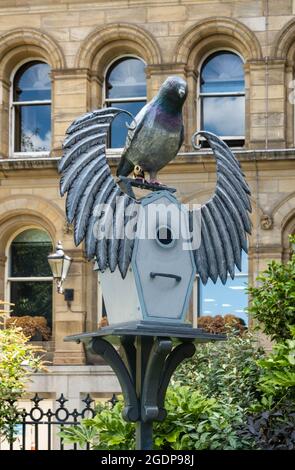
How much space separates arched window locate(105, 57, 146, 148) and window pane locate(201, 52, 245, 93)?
4.66ft

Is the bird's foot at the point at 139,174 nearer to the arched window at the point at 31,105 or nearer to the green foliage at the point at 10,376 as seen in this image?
the green foliage at the point at 10,376

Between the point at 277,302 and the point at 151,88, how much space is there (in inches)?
537

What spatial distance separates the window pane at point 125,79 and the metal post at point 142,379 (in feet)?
56.3

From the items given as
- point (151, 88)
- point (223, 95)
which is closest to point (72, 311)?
point (151, 88)

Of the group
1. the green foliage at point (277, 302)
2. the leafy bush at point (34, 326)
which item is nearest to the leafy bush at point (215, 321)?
the leafy bush at point (34, 326)

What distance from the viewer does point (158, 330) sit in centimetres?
804

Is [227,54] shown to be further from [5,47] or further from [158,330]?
[158,330]

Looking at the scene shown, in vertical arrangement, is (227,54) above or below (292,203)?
above

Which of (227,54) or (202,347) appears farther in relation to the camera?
(227,54)

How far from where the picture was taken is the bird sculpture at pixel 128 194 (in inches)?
323

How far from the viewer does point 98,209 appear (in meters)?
8.20
